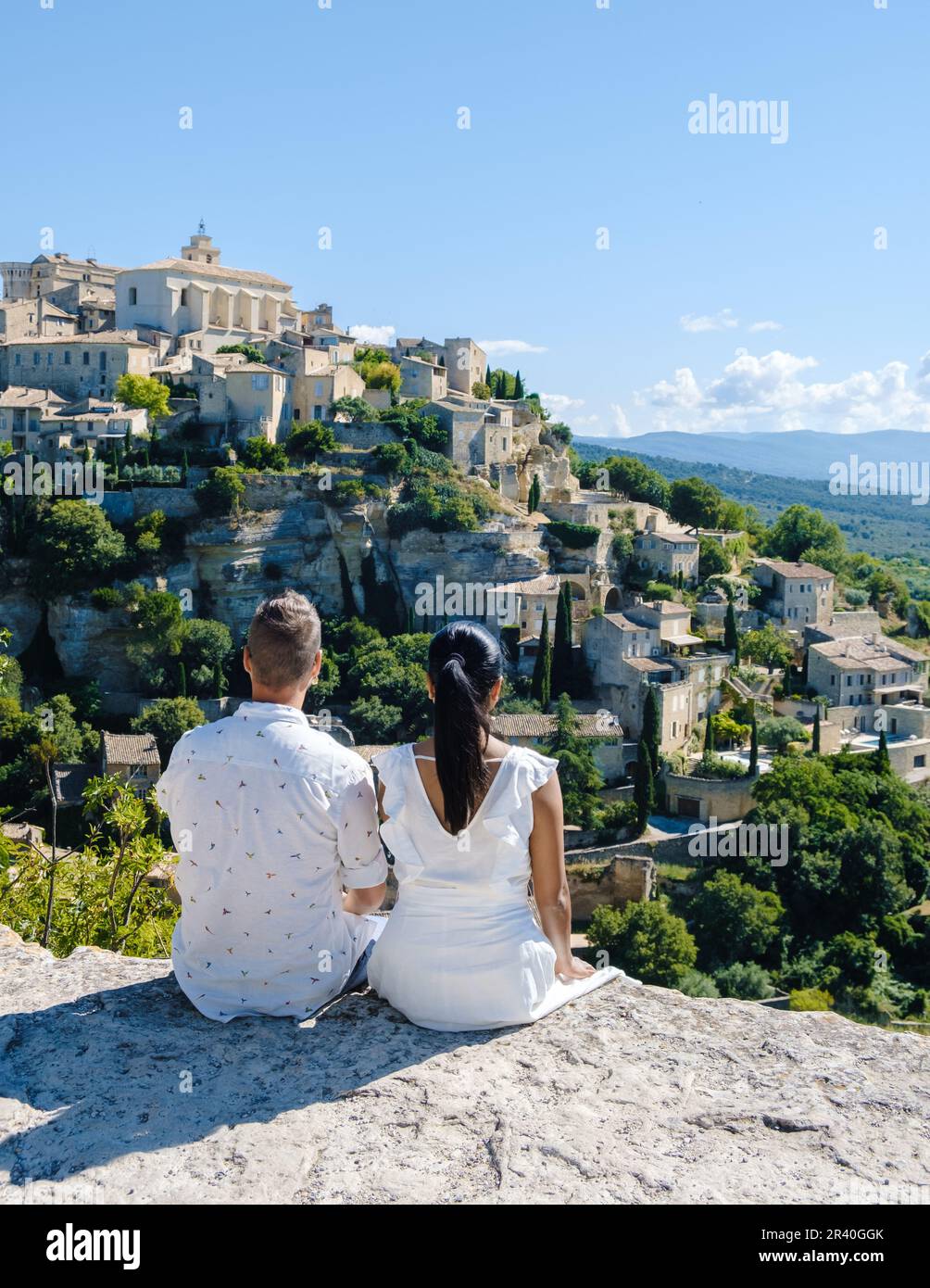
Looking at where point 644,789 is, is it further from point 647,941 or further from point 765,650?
point 765,650

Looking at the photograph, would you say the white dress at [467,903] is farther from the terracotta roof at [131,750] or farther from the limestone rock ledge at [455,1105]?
the terracotta roof at [131,750]

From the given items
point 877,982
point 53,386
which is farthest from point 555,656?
point 53,386

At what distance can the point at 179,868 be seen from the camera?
4.75m

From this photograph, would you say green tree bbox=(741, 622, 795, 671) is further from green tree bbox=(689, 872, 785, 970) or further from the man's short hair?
the man's short hair

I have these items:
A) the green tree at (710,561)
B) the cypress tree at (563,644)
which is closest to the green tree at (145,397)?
the cypress tree at (563,644)

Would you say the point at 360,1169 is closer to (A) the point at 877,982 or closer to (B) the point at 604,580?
(A) the point at 877,982

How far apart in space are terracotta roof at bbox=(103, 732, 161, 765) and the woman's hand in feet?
99.3

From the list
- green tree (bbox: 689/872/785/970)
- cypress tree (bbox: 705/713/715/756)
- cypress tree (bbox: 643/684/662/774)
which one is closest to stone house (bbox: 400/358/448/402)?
cypress tree (bbox: 705/713/715/756)

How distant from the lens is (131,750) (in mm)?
34156

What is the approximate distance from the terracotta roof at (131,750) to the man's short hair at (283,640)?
30379 millimetres

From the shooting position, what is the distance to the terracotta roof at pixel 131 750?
3356cm

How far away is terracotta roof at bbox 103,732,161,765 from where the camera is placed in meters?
33.6

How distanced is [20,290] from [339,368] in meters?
22.0

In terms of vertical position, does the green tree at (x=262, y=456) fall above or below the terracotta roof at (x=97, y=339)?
below
